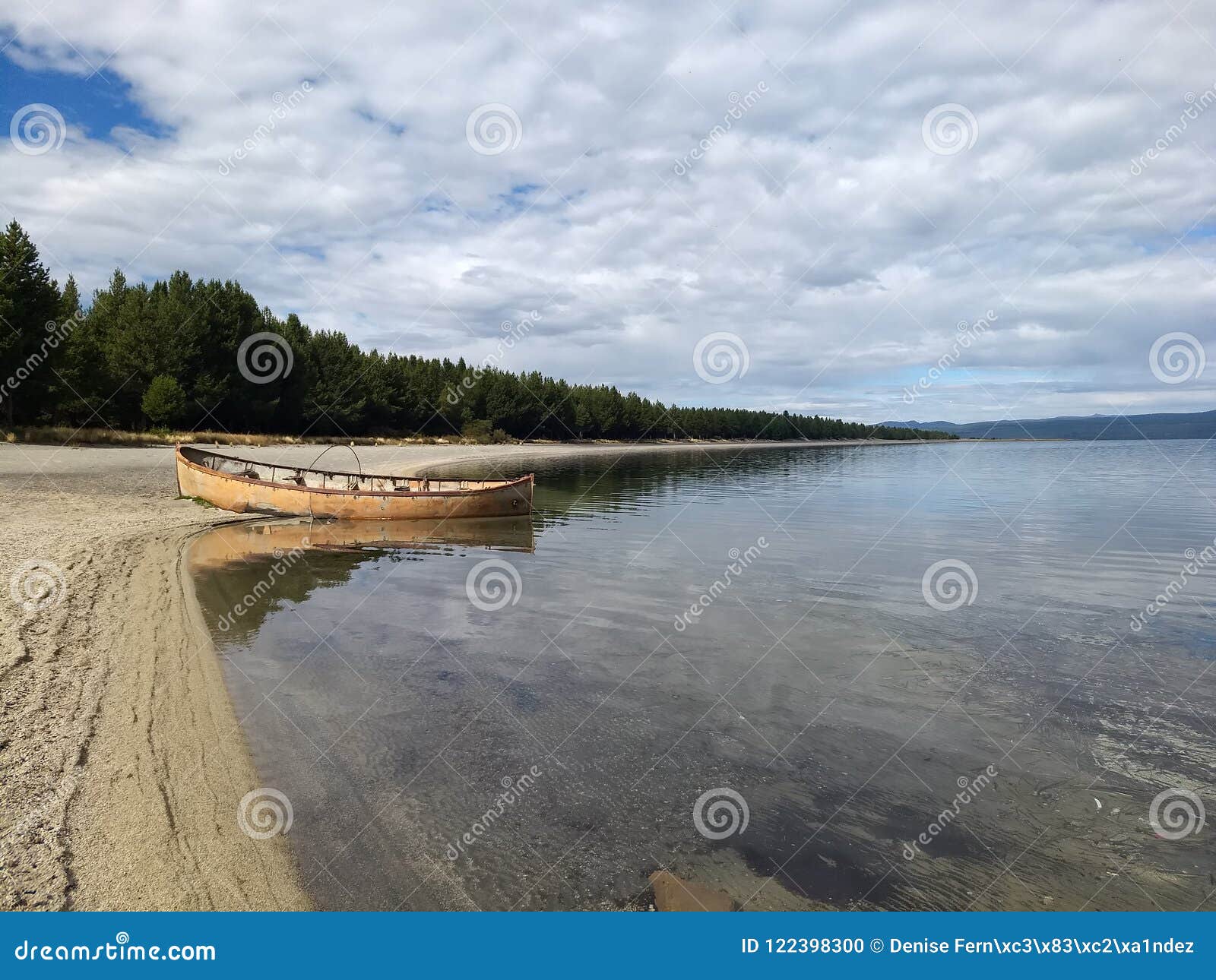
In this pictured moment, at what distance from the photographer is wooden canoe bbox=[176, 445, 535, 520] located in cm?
2627

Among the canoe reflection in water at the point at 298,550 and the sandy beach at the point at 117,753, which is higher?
the sandy beach at the point at 117,753

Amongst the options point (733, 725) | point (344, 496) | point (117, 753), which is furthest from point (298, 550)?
point (733, 725)

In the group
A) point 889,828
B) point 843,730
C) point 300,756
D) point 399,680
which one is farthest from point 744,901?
point 399,680

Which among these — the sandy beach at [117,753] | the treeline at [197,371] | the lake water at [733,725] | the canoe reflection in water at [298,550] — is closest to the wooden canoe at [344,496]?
the canoe reflection in water at [298,550]

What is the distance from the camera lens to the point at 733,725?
8594 millimetres

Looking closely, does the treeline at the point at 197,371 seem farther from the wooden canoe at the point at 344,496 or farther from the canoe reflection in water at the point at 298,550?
the canoe reflection in water at the point at 298,550

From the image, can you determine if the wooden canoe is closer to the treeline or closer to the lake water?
the lake water

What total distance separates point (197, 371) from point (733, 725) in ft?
213

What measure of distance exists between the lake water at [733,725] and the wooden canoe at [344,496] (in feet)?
22.3

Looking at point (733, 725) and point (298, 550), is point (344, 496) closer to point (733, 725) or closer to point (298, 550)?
point (298, 550)

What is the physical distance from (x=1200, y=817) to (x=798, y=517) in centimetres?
2306

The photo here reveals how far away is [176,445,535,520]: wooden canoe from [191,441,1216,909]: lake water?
680 centimetres

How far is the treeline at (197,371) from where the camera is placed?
4316 centimetres

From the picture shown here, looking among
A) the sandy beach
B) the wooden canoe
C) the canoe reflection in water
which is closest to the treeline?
the wooden canoe
